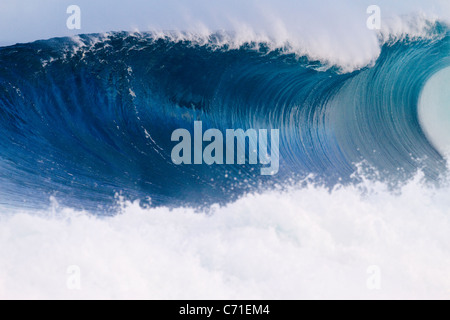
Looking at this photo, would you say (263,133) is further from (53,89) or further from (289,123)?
(53,89)

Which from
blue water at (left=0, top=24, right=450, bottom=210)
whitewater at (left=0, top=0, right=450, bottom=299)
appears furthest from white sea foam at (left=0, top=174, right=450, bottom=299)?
blue water at (left=0, top=24, right=450, bottom=210)

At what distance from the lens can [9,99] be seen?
413 centimetres

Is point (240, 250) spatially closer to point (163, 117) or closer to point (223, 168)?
point (223, 168)

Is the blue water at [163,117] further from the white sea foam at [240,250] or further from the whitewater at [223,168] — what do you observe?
the white sea foam at [240,250]

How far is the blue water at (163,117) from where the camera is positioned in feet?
13.0

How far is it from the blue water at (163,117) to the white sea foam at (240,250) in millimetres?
299

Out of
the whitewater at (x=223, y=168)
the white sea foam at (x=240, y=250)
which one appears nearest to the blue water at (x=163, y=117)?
the whitewater at (x=223, y=168)

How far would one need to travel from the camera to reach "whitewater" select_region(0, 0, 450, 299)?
3.20m

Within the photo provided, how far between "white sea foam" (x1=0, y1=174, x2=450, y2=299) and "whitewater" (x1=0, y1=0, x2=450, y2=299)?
0.01 metres

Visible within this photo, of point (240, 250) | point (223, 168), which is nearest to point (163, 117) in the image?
point (223, 168)

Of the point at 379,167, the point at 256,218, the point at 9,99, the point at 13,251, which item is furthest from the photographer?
the point at 379,167

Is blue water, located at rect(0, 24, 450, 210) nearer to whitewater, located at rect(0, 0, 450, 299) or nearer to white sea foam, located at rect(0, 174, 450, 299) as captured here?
whitewater, located at rect(0, 0, 450, 299)
